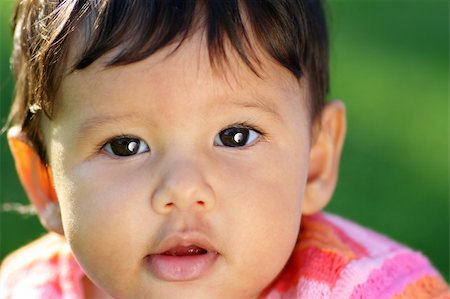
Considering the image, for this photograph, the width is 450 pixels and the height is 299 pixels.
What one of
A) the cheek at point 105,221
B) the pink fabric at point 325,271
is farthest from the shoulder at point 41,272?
the cheek at point 105,221

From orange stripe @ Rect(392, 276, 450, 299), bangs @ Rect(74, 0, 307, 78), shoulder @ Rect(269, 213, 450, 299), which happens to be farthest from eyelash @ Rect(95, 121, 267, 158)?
orange stripe @ Rect(392, 276, 450, 299)

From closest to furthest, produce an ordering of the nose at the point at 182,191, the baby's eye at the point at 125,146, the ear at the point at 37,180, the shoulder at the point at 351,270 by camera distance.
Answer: the nose at the point at 182,191, the baby's eye at the point at 125,146, the shoulder at the point at 351,270, the ear at the point at 37,180

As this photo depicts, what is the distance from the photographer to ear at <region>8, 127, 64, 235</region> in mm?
2494

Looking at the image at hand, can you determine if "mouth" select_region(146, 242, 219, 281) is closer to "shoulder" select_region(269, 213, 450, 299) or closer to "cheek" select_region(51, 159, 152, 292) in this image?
"cheek" select_region(51, 159, 152, 292)

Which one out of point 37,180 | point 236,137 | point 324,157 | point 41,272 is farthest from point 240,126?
point 41,272

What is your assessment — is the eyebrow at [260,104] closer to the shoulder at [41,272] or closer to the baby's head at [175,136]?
the baby's head at [175,136]

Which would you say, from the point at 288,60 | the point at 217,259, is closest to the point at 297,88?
the point at 288,60

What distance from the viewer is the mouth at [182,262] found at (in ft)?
6.94

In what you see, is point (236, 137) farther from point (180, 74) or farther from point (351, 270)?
point (351, 270)

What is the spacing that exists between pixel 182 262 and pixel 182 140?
0.27 m

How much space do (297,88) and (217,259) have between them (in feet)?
1.54

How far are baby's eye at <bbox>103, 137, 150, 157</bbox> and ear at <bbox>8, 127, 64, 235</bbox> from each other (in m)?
0.32

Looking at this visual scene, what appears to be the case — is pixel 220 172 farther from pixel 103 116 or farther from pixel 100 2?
pixel 100 2

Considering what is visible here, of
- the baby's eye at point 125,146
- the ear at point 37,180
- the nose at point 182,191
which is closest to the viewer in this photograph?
the nose at point 182,191
